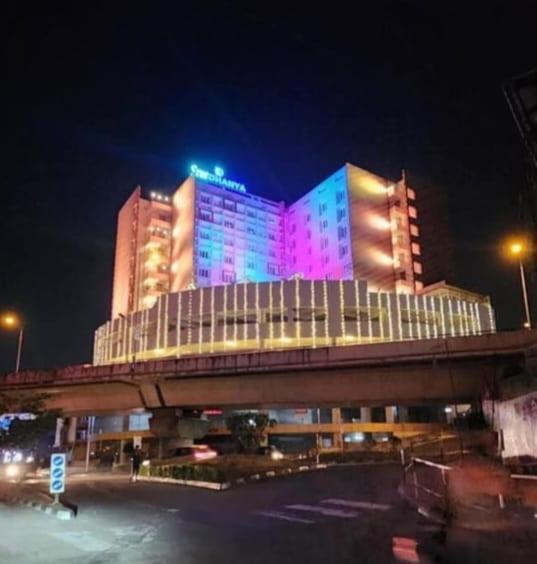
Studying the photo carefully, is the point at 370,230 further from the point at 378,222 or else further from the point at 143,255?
the point at 143,255

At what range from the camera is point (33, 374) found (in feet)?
146

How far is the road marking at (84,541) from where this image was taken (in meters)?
10.9

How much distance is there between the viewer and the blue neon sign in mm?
119125

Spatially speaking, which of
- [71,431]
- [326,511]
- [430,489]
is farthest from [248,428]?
[326,511]

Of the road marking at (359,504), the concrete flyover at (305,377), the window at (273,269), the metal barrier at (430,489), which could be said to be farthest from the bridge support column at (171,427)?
the window at (273,269)

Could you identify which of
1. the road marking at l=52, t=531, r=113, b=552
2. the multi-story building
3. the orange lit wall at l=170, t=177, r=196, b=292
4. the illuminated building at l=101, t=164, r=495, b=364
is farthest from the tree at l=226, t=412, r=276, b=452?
the multi-story building

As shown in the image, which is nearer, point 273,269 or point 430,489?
point 430,489

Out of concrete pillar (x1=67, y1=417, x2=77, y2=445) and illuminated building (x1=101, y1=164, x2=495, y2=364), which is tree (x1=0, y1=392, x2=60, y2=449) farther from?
illuminated building (x1=101, y1=164, x2=495, y2=364)

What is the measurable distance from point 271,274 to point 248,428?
60185mm

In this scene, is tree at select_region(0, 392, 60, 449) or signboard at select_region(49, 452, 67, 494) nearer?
signboard at select_region(49, 452, 67, 494)

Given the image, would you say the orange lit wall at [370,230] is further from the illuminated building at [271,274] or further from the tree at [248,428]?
the tree at [248,428]

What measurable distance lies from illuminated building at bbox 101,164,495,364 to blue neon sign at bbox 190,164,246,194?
0.92 feet

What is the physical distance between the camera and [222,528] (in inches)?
522

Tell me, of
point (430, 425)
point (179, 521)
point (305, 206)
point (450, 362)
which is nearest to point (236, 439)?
point (430, 425)
